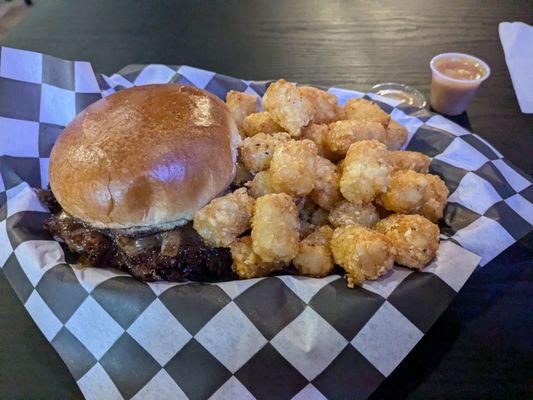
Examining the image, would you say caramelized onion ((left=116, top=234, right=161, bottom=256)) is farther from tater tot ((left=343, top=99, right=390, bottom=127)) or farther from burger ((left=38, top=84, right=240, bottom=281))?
tater tot ((left=343, top=99, right=390, bottom=127))

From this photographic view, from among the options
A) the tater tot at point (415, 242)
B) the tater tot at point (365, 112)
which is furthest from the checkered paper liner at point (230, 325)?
the tater tot at point (365, 112)

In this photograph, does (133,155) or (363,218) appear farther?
(363,218)

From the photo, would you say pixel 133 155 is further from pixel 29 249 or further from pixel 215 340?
pixel 215 340

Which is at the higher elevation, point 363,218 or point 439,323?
point 363,218

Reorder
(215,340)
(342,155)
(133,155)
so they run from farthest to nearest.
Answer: (342,155)
(133,155)
(215,340)

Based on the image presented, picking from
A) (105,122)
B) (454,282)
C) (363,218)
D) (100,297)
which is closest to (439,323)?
(454,282)

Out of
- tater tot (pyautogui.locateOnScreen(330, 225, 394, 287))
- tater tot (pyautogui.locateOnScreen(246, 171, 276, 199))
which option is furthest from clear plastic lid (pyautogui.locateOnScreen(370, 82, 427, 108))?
tater tot (pyautogui.locateOnScreen(330, 225, 394, 287))

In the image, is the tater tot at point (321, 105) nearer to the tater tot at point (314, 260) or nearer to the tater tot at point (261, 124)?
the tater tot at point (261, 124)
